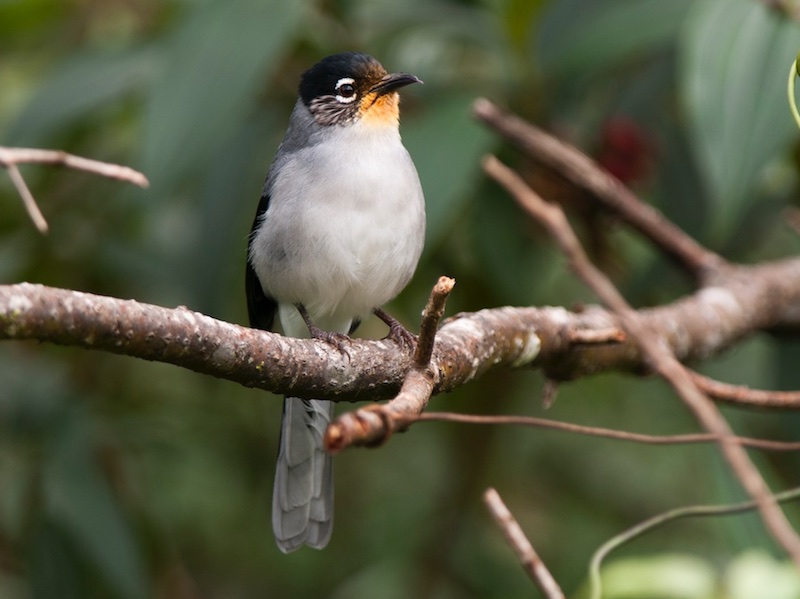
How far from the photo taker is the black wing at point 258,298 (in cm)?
393

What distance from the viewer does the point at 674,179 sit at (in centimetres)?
492

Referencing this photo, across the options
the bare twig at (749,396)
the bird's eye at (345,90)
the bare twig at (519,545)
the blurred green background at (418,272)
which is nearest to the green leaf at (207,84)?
the blurred green background at (418,272)

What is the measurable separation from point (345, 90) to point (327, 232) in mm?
696

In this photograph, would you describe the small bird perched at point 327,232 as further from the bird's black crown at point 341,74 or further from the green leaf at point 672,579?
the green leaf at point 672,579

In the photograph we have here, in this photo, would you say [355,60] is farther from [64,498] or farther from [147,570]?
[147,570]

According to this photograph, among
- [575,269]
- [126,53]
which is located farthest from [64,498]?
[575,269]

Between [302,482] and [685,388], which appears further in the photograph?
[302,482]

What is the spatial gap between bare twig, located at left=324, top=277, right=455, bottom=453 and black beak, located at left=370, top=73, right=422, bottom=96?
6.14ft

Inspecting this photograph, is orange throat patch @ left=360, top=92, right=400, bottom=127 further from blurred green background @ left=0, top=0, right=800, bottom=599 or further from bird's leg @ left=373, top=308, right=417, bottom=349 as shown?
bird's leg @ left=373, top=308, right=417, bottom=349

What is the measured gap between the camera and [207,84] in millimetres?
4109

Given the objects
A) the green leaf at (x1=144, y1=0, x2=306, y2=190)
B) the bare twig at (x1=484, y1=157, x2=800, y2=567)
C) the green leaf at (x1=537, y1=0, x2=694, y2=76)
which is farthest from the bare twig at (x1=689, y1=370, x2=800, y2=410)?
the green leaf at (x1=144, y1=0, x2=306, y2=190)

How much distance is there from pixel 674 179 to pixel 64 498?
3.00 meters

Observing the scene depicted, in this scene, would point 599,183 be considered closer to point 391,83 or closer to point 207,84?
point 391,83

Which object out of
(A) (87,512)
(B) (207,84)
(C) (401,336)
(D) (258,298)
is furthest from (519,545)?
(A) (87,512)
